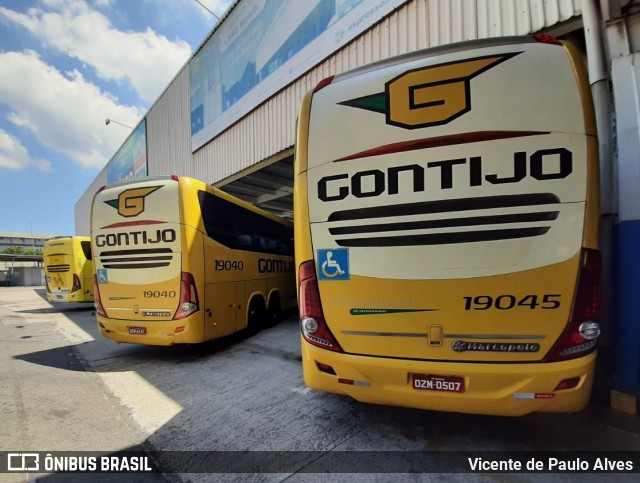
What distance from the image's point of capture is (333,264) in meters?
2.50

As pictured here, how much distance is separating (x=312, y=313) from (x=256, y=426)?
1318mm

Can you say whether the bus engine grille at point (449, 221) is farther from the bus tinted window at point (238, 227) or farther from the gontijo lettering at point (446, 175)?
the bus tinted window at point (238, 227)

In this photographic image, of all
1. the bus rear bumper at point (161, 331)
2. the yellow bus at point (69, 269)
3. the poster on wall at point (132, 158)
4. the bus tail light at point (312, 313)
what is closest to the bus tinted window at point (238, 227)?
the bus rear bumper at point (161, 331)

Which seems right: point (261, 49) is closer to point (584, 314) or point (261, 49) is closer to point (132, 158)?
point (584, 314)

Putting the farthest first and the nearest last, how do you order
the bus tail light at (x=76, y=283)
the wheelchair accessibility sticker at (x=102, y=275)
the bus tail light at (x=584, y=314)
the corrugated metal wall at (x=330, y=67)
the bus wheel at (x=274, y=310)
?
the bus tail light at (x=76, y=283)
the bus wheel at (x=274, y=310)
the wheelchair accessibility sticker at (x=102, y=275)
the corrugated metal wall at (x=330, y=67)
the bus tail light at (x=584, y=314)

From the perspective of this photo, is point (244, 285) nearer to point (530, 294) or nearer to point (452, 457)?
point (452, 457)

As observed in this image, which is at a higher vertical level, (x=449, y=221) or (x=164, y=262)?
(x=449, y=221)

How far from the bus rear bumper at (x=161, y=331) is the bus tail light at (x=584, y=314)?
4513 millimetres

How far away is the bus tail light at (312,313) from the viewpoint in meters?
2.51

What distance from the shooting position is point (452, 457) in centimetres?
237

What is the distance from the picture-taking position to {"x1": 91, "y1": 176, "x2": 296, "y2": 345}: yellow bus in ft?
15.5

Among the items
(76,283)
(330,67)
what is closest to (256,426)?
(330,67)

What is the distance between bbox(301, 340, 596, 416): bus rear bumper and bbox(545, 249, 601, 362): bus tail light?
0.23ft

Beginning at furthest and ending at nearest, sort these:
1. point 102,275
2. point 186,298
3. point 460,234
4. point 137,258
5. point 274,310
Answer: point 274,310
point 102,275
point 137,258
point 186,298
point 460,234
